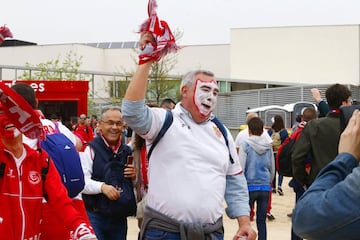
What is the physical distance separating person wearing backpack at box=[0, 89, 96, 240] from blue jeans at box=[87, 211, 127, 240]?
2.07 metres

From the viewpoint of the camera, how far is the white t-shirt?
13.0 ft

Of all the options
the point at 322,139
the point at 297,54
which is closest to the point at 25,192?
the point at 322,139

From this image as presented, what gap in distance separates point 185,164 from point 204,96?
1.75 feet

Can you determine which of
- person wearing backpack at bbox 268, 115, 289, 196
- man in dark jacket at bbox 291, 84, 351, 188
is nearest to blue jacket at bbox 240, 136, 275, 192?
man in dark jacket at bbox 291, 84, 351, 188

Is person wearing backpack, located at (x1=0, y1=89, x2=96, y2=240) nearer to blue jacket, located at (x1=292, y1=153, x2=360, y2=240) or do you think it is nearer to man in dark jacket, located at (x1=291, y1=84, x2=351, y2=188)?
blue jacket, located at (x1=292, y1=153, x2=360, y2=240)

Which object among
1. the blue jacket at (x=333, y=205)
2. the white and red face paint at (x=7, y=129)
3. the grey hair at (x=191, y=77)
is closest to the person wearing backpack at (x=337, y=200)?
the blue jacket at (x=333, y=205)

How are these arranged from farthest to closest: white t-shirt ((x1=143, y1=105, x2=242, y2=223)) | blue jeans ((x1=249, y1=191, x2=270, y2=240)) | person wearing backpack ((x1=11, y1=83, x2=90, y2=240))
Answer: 1. blue jeans ((x1=249, y1=191, x2=270, y2=240))
2. person wearing backpack ((x1=11, y1=83, x2=90, y2=240))
3. white t-shirt ((x1=143, y1=105, x2=242, y2=223))

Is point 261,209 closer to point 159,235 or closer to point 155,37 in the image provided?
point 159,235

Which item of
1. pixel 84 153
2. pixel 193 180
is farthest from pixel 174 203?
pixel 84 153

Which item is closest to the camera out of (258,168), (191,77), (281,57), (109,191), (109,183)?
(191,77)

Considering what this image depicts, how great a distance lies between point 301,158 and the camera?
19.6 ft

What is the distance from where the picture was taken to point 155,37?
3816 millimetres

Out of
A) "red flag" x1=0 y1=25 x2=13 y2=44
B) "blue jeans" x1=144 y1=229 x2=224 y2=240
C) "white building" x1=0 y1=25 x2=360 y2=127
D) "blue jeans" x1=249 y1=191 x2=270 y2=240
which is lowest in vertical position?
"blue jeans" x1=249 y1=191 x2=270 y2=240

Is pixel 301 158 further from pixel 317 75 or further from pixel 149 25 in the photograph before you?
pixel 317 75
